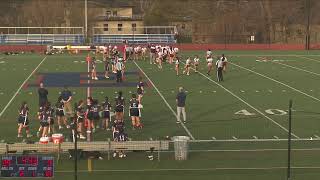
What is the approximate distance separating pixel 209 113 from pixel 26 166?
11.3m

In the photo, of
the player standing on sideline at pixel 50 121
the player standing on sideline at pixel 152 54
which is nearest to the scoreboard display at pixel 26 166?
the player standing on sideline at pixel 50 121

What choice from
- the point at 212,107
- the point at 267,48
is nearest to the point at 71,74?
the point at 212,107

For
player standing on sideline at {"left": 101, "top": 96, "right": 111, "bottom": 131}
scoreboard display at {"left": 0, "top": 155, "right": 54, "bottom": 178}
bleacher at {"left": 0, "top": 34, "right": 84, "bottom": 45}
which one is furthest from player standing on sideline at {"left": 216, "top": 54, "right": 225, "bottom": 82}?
bleacher at {"left": 0, "top": 34, "right": 84, "bottom": 45}

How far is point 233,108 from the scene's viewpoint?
2383cm

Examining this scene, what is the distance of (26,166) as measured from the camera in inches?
492

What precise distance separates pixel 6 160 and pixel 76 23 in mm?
61545

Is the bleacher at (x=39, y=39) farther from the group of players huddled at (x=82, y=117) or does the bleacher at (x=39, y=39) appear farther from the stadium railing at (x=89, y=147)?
the stadium railing at (x=89, y=147)

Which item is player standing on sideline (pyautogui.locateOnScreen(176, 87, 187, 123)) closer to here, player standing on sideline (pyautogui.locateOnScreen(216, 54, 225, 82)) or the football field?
the football field

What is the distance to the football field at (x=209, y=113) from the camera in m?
15.6

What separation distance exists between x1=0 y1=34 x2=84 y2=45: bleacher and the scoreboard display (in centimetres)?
4411

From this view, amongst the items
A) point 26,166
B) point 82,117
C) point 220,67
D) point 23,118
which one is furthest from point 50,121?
point 220,67

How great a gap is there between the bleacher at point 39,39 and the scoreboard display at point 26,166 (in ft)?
145

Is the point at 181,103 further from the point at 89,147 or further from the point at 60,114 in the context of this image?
the point at 89,147

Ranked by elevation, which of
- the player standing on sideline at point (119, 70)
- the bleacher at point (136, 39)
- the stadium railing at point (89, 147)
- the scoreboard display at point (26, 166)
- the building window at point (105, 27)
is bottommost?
the stadium railing at point (89, 147)
